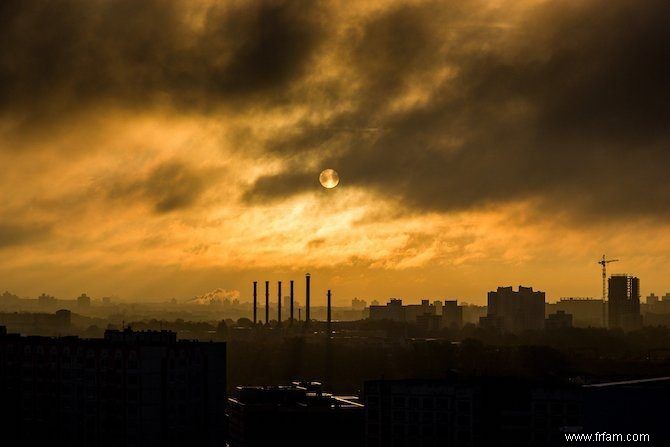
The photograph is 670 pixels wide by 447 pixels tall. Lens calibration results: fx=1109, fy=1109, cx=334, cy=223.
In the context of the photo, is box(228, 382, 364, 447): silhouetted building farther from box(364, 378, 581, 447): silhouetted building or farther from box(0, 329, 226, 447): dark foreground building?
box(364, 378, 581, 447): silhouetted building

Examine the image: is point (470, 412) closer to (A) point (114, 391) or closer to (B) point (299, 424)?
(B) point (299, 424)

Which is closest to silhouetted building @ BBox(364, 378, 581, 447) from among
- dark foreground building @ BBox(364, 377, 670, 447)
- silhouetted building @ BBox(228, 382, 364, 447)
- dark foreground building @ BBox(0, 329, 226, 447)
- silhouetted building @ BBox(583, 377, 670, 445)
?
dark foreground building @ BBox(364, 377, 670, 447)

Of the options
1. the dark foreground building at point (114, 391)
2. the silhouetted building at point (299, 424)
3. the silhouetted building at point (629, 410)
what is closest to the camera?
the silhouetted building at point (629, 410)

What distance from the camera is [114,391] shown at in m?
87.8

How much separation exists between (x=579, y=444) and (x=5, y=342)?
5601 centimetres

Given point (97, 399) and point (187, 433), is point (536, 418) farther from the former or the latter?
point (97, 399)

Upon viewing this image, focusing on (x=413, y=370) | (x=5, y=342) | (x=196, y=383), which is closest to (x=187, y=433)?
(x=196, y=383)

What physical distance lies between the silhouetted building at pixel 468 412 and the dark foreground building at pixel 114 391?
1528 cm

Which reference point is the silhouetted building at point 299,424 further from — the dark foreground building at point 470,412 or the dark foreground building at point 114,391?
the dark foreground building at point 470,412

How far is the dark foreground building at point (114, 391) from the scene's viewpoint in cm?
Result: 8719

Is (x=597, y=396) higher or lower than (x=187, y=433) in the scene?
higher

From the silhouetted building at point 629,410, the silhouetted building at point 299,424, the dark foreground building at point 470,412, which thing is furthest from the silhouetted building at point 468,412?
the silhouetted building at point 629,410

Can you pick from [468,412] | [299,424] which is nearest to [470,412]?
[468,412]

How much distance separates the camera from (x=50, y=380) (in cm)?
9288
